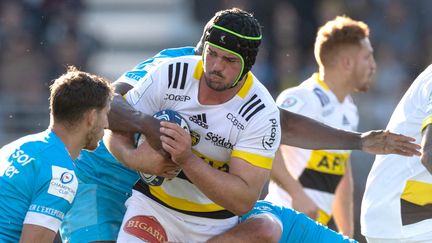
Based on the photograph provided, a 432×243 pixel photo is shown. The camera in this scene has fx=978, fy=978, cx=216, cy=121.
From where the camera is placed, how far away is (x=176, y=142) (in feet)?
18.6

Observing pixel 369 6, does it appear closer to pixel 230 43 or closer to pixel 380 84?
pixel 380 84

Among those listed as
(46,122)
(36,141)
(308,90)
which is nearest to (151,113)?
(36,141)

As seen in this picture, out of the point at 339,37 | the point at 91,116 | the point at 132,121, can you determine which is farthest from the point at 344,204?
the point at 91,116

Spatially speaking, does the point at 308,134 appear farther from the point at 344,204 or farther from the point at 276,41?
the point at 276,41

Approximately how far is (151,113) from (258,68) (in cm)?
846

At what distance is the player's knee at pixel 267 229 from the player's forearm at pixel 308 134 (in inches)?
24.3

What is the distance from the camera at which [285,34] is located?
15.2 m

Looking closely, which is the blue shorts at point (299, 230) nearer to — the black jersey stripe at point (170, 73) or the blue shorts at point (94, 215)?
the blue shorts at point (94, 215)

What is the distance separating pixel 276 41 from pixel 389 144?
9094mm

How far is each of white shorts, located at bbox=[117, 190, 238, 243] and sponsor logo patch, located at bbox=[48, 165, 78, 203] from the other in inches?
21.7

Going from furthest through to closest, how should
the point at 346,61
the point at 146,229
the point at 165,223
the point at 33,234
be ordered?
the point at 346,61, the point at 165,223, the point at 146,229, the point at 33,234

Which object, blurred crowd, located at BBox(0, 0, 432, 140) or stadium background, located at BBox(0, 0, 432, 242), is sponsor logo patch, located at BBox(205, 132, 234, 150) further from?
blurred crowd, located at BBox(0, 0, 432, 140)

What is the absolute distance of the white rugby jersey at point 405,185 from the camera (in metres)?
6.12

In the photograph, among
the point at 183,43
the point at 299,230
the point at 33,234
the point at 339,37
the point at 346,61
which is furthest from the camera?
the point at 183,43
